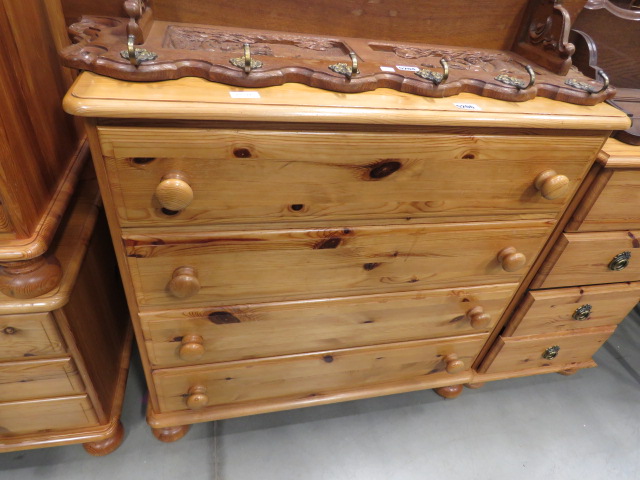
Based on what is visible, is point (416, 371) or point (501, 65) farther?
point (416, 371)

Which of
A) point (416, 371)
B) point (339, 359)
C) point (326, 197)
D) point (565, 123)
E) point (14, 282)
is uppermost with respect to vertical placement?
point (565, 123)

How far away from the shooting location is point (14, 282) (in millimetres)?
736

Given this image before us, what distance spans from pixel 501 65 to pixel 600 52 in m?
0.44

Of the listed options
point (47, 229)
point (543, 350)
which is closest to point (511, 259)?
point (543, 350)

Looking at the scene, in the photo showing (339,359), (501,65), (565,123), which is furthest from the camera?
(339,359)

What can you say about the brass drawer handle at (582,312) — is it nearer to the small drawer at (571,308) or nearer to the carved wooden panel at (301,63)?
the small drawer at (571,308)

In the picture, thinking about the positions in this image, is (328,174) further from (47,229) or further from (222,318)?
(47,229)

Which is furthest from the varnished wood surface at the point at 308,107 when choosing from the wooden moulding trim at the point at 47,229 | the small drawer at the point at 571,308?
the small drawer at the point at 571,308

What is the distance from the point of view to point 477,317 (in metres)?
1.03

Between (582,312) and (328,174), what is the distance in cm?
92

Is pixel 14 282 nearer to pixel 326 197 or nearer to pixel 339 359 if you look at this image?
pixel 326 197

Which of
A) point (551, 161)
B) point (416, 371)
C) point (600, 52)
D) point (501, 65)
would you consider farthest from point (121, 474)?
point (600, 52)

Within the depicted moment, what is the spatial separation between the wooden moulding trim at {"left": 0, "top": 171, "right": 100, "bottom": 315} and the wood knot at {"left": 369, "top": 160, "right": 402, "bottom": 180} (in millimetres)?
622

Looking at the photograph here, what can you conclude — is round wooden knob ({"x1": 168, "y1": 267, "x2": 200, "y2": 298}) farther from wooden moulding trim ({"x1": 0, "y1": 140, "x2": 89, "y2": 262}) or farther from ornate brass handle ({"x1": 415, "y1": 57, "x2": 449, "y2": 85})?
ornate brass handle ({"x1": 415, "y1": 57, "x2": 449, "y2": 85})
